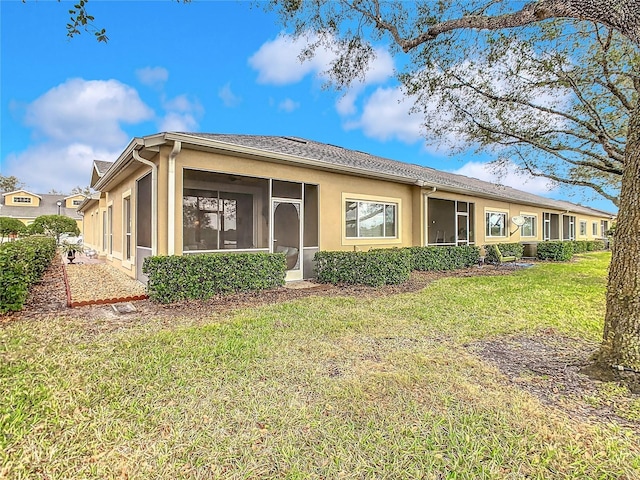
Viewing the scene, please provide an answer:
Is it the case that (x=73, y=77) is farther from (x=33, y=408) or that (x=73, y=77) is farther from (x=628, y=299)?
(x=628, y=299)

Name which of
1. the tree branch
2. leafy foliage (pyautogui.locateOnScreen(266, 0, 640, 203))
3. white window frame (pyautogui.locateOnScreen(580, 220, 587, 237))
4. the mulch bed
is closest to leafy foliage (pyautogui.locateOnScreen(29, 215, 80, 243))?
the mulch bed

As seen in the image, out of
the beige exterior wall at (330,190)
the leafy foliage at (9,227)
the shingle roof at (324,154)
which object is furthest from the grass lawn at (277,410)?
the leafy foliage at (9,227)

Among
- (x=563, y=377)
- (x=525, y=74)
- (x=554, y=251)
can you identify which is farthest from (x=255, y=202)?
(x=554, y=251)

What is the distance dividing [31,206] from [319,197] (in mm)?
48323

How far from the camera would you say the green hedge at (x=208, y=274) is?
21.0 feet

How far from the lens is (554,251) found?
56.2 feet

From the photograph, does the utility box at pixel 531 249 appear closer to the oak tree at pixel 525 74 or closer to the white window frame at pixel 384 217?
the oak tree at pixel 525 74

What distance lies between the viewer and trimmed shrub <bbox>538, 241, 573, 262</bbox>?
674 inches

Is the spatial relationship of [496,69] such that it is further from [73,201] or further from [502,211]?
[73,201]

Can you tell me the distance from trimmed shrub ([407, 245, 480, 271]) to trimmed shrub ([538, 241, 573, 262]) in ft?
20.3

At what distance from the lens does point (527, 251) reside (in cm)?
1800

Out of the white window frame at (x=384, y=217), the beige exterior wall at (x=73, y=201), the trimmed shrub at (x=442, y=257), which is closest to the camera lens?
the white window frame at (x=384, y=217)

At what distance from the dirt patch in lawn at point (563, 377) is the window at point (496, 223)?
1310 centimetres

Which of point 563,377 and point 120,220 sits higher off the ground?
point 120,220
